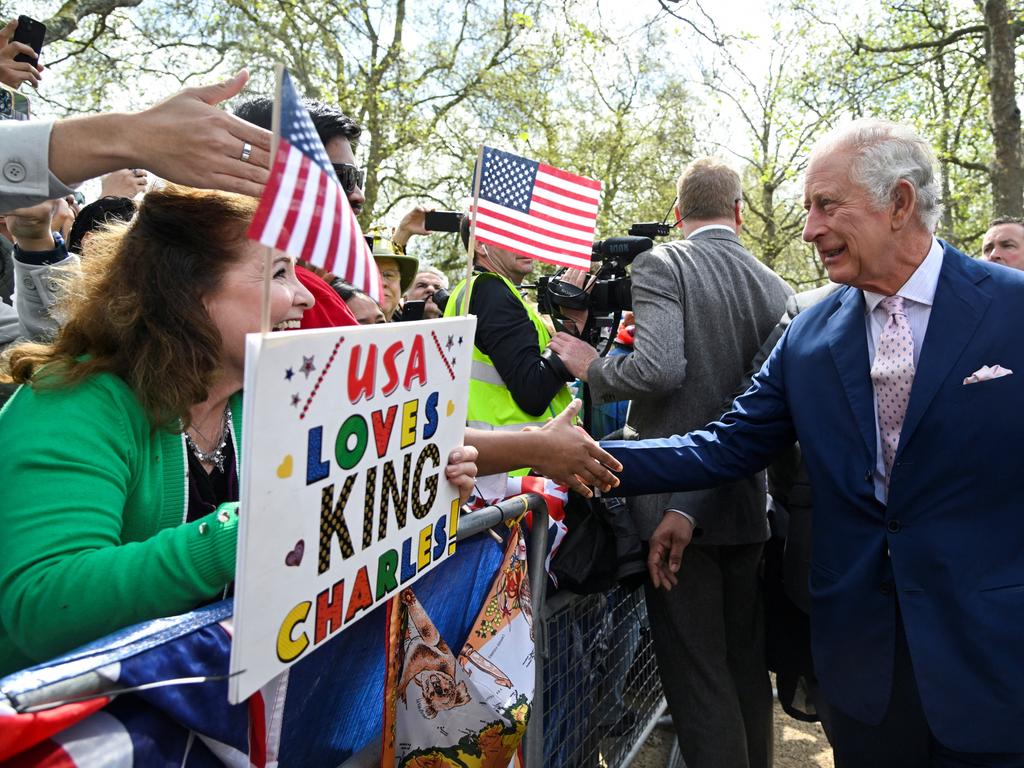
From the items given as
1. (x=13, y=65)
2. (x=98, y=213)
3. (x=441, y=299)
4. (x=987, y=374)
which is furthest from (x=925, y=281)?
(x=13, y=65)

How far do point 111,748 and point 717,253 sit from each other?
2.59 metres

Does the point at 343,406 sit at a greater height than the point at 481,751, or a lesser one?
greater

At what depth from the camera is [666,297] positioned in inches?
117

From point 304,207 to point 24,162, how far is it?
2.66 feet

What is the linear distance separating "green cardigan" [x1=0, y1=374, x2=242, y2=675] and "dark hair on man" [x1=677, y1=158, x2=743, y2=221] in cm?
239

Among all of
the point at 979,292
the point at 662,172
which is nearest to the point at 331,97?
the point at 662,172

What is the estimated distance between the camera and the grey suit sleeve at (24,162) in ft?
5.05

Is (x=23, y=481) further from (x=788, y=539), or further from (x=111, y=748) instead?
(x=788, y=539)

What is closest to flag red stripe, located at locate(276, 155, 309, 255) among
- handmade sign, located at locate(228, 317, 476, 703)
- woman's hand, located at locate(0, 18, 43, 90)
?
handmade sign, located at locate(228, 317, 476, 703)

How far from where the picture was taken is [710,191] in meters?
3.20

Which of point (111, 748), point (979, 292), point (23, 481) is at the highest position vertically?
point (979, 292)

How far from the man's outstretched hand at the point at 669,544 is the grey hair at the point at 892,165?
1220 mm

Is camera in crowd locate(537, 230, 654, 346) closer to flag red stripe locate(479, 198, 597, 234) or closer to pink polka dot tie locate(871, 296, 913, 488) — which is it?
flag red stripe locate(479, 198, 597, 234)

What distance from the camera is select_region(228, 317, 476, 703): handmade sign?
106 centimetres
